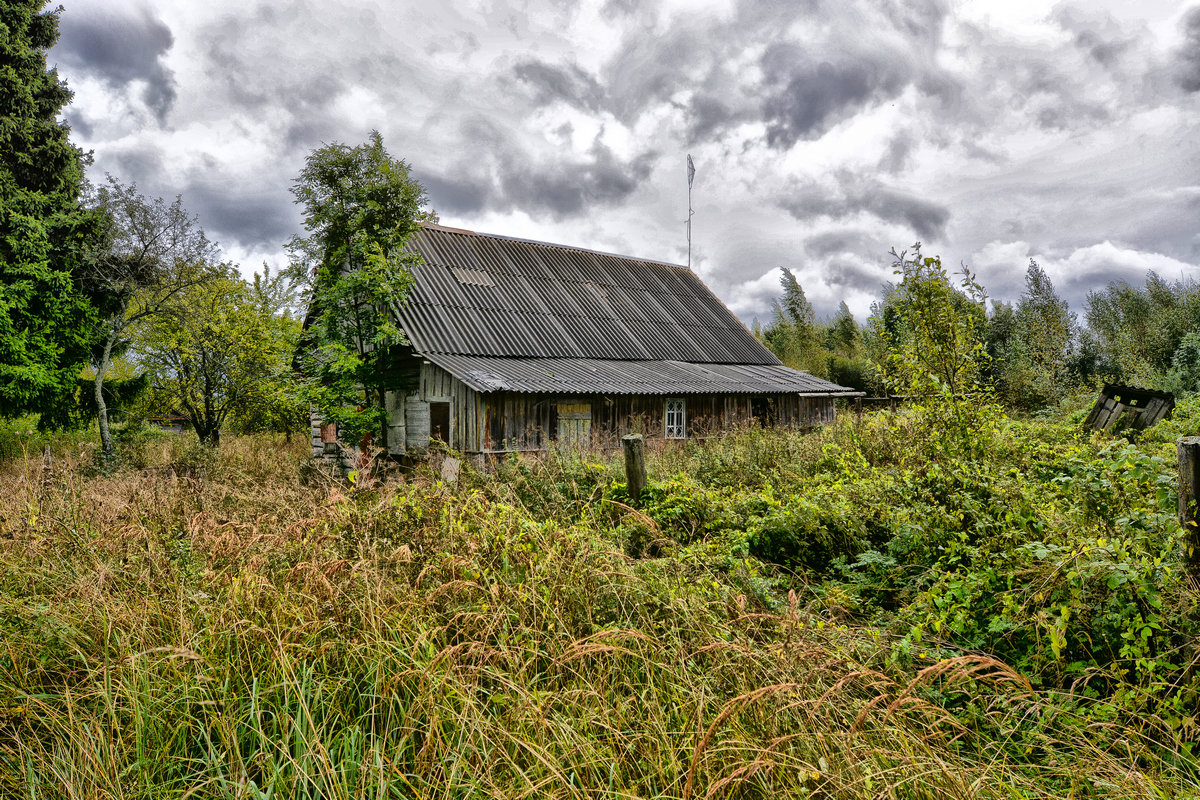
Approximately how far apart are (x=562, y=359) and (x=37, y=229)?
12800mm

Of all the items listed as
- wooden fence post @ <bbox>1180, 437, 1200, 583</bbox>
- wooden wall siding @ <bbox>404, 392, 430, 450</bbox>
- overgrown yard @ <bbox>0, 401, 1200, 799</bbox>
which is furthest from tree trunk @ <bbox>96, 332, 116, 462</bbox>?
wooden fence post @ <bbox>1180, 437, 1200, 583</bbox>

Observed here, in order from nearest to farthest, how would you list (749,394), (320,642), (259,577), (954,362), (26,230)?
(320,642)
(259,577)
(954,362)
(26,230)
(749,394)

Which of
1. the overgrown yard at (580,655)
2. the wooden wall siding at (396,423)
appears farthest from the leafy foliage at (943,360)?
the wooden wall siding at (396,423)

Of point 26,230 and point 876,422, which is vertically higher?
point 26,230

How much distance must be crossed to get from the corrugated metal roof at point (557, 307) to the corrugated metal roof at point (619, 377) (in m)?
0.55

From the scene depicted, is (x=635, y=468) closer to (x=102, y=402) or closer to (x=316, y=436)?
(x=316, y=436)

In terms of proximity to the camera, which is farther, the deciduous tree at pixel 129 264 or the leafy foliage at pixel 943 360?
the deciduous tree at pixel 129 264

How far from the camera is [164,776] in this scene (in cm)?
222

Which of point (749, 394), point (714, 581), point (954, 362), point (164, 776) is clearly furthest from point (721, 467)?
point (749, 394)

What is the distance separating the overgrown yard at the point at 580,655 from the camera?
82.3 inches

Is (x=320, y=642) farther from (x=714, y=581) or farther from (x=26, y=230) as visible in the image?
(x=26, y=230)

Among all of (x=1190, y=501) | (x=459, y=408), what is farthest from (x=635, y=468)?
(x=459, y=408)

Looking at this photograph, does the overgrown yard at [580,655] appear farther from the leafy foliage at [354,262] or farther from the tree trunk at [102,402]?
the tree trunk at [102,402]

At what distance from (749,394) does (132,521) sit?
47.9 ft
